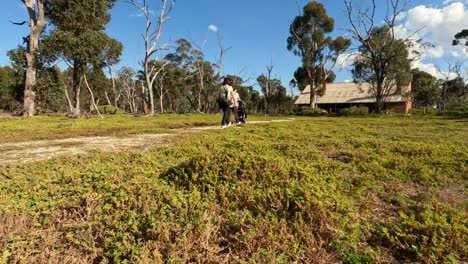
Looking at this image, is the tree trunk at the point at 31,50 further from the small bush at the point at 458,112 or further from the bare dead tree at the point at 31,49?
the small bush at the point at 458,112

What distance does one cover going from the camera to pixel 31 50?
70.3ft

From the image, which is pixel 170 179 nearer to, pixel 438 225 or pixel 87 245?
pixel 87 245

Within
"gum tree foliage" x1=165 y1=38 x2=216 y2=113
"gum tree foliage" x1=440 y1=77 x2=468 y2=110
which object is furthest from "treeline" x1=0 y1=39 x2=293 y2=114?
"gum tree foliage" x1=440 y1=77 x2=468 y2=110

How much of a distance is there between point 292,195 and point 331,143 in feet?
13.9

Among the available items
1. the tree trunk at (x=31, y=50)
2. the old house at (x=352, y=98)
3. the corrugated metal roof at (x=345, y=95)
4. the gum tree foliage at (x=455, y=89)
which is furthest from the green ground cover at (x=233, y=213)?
the gum tree foliage at (x=455, y=89)

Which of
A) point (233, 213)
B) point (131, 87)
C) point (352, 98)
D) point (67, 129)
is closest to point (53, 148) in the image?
point (67, 129)

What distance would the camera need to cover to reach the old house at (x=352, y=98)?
3850 cm

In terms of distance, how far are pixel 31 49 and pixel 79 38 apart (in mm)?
4112

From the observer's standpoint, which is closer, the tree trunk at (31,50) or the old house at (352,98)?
the tree trunk at (31,50)

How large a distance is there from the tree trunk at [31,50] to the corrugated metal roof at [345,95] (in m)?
36.6

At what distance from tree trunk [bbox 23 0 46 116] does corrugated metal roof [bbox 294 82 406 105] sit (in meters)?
36.6

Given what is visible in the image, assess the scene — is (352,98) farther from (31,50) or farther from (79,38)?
(31,50)

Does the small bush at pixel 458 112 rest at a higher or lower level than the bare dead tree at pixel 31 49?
lower

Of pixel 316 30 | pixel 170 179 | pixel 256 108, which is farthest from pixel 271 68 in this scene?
pixel 170 179
